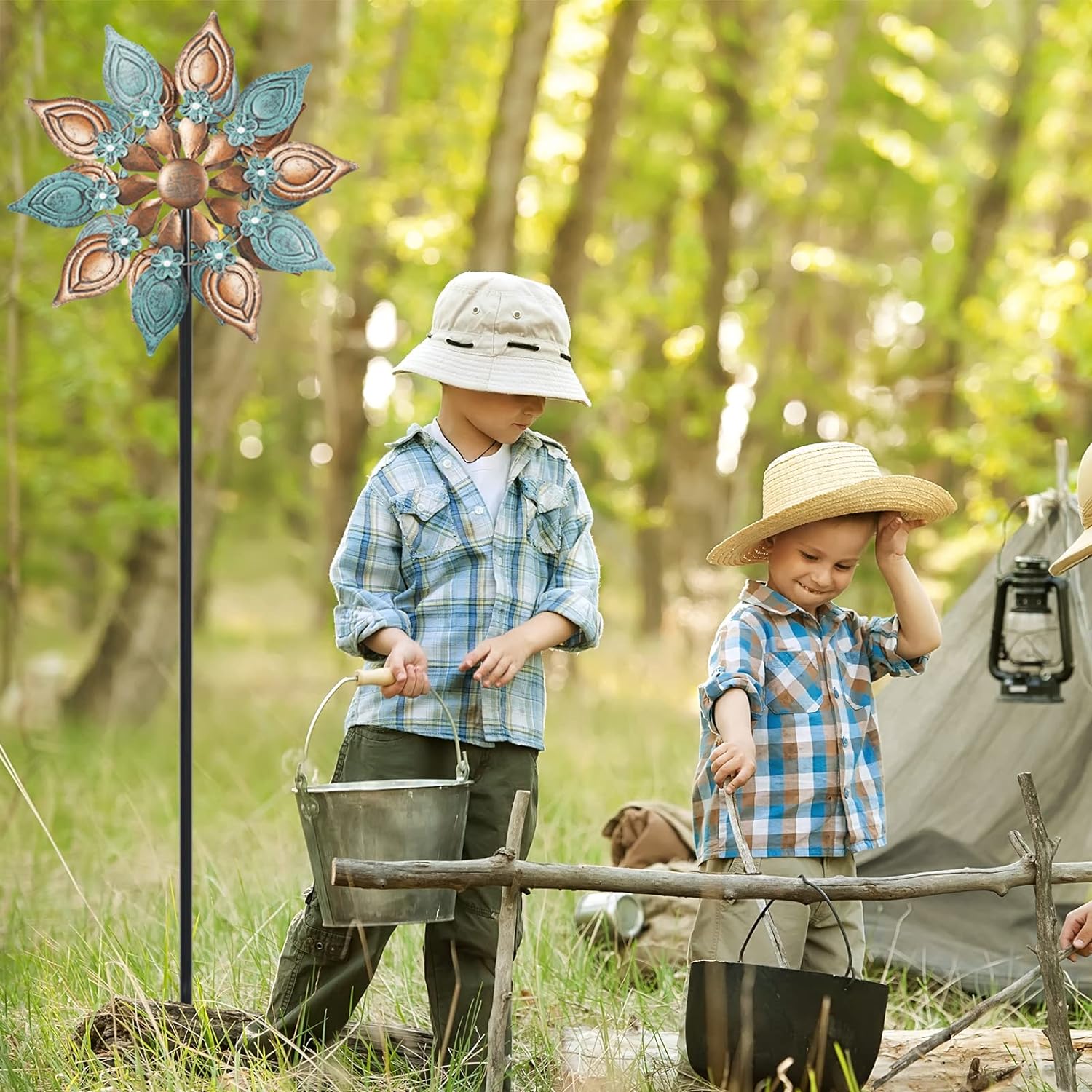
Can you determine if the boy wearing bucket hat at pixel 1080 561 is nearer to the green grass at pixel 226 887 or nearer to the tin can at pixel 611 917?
the green grass at pixel 226 887

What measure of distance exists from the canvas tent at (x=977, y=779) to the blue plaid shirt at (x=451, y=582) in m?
1.78

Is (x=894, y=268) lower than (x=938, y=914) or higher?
higher

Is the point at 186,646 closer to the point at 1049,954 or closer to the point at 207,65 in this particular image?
the point at 207,65

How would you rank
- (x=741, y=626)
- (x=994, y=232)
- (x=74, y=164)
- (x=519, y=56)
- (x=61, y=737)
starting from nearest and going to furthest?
(x=741, y=626), (x=74, y=164), (x=61, y=737), (x=519, y=56), (x=994, y=232)

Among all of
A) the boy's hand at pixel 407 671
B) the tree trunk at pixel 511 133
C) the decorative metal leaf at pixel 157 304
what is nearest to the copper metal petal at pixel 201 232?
the decorative metal leaf at pixel 157 304

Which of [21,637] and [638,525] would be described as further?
[638,525]

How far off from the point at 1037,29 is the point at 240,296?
14.2 meters

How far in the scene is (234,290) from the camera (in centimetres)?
370

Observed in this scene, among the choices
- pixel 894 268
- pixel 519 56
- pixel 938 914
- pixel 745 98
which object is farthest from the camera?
pixel 894 268

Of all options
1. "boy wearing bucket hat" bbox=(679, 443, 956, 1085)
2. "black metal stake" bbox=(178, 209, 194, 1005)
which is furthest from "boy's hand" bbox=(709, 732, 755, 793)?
"black metal stake" bbox=(178, 209, 194, 1005)

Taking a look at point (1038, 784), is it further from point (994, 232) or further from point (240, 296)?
point (994, 232)

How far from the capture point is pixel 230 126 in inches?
145

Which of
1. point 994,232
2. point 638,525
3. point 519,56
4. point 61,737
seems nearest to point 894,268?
point 994,232

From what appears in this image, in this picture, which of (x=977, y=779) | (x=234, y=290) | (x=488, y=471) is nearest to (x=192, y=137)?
(x=234, y=290)
